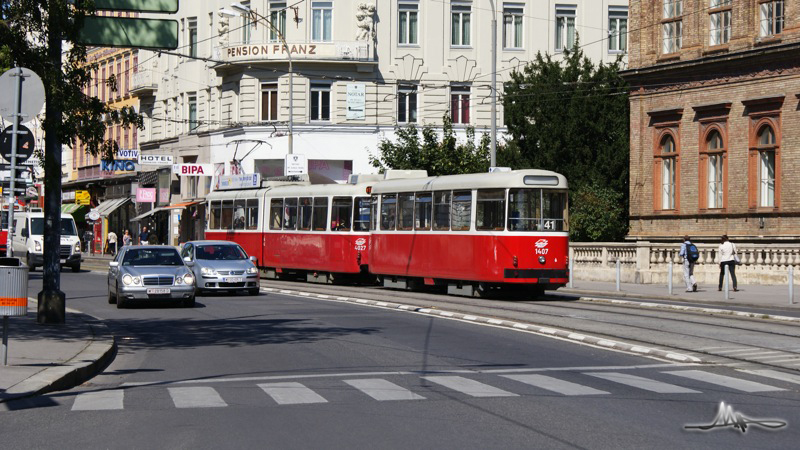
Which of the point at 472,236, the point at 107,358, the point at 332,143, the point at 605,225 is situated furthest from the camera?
the point at 332,143

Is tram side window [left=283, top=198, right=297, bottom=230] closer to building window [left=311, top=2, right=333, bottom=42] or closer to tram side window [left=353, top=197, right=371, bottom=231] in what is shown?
tram side window [left=353, top=197, right=371, bottom=231]

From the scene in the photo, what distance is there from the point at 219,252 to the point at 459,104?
1199 inches

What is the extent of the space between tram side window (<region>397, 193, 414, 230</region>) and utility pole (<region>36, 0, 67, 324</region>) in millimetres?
14945

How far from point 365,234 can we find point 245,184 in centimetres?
1085

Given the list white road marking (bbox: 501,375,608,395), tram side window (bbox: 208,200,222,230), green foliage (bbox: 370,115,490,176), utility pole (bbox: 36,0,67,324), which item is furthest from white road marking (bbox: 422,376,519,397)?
green foliage (bbox: 370,115,490,176)

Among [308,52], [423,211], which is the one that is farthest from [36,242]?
[423,211]

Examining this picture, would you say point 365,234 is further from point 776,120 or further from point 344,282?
point 776,120

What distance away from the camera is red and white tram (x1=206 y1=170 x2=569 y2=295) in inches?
1146

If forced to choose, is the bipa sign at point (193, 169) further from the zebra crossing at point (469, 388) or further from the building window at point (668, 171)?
the zebra crossing at point (469, 388)

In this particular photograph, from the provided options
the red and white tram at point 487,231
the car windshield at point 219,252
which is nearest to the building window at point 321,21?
the red and white tram at point 487,231

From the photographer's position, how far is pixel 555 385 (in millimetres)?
12859

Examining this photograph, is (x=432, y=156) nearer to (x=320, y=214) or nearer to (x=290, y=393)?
(x=320, y=214)

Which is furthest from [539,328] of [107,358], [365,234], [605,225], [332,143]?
[332,143]

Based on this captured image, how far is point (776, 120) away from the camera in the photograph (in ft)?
121
